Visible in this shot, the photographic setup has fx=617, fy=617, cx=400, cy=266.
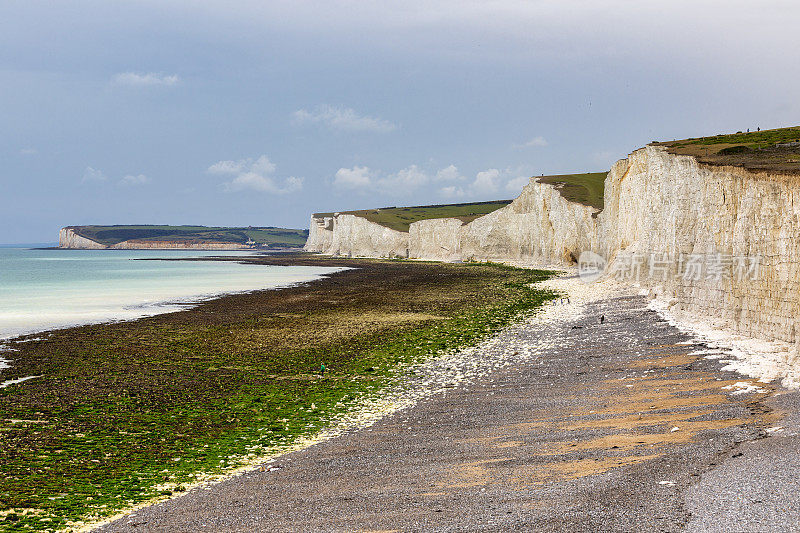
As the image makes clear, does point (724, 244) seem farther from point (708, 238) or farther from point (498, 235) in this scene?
point (498, 235)

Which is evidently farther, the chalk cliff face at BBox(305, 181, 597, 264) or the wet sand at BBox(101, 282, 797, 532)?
the chalk cliff face at BBox(305, 181, 597, 264)

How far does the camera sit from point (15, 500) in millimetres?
8828

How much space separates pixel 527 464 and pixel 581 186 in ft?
233

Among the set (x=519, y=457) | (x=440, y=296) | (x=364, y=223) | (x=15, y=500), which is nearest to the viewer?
(x=15, y=500)

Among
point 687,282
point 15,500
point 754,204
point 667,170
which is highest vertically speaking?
point 667,170

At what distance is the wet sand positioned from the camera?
24.5ft

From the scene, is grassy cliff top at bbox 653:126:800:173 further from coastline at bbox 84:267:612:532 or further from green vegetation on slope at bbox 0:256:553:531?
green vegetation on slope at bbox 0:256:553:531

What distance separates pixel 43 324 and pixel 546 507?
27597mm

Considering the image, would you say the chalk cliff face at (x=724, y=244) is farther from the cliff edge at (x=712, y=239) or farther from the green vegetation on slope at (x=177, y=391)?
the green vegetation on slope at (x=177, y=391)

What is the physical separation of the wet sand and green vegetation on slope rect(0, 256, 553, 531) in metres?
1.37

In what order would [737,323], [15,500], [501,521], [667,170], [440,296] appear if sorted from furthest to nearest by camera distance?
[440,296], [667,170], [737,323], [15,500], [501,521]

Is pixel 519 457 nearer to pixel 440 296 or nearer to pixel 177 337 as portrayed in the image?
→ pixel 177 337

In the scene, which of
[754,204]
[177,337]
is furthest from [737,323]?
[177,337]

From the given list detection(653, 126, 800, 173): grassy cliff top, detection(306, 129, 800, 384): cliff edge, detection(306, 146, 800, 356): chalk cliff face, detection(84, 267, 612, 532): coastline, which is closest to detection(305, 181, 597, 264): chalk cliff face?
detection(306, 146, 800, 356): chalk cliff face
